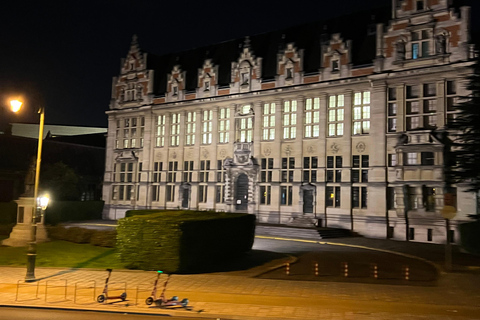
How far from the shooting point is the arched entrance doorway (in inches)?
1526

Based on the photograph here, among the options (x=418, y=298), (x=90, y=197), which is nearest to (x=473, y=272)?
(x=418, y=298)

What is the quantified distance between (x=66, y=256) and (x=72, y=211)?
24.9 m

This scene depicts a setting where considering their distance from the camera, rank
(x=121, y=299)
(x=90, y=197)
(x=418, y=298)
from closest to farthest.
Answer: (x=121, y=299)
(x=418, y=298)
(x=90, y=197)

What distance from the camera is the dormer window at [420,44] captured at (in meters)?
30.8

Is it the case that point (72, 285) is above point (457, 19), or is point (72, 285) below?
below

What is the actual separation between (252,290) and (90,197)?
44965 millimetres

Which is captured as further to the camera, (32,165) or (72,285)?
(32,165)

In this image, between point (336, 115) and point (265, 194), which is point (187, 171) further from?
point (336, 115)

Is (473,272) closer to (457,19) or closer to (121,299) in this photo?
(121,299)

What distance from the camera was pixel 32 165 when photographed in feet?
77.3

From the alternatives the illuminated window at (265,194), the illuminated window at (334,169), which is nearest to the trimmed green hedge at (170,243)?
the illuminated window at (334,169)

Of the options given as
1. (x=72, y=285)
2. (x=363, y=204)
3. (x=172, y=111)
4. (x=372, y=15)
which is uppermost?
(x=372, y=15)

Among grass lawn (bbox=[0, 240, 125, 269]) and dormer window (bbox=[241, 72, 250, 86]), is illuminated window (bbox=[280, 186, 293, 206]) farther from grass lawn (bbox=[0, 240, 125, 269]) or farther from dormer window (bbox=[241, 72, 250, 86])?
grass lawn (bbox=[0, 240, 125, 269])

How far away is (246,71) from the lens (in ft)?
131
